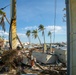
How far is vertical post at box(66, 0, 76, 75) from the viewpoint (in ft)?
18.3

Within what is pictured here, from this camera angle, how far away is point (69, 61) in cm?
557

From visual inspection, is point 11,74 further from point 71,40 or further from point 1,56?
point 71,40

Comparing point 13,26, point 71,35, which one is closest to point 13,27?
point 13,26

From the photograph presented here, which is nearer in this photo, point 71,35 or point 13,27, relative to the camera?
point 71,35

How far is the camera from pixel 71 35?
5.64 m

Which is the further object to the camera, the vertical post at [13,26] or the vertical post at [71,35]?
the vertical post at [13,26]

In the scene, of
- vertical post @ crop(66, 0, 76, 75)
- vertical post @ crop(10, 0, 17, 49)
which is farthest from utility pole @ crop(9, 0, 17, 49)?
vertical post @ crop(66, 0, 76, 75)

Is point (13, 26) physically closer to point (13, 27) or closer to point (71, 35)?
point (13, 27)

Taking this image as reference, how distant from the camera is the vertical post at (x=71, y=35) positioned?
5.57 m

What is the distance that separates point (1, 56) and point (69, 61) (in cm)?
559

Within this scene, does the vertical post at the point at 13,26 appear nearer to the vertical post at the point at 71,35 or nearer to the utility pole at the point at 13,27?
the utility pole at the point at 13,27

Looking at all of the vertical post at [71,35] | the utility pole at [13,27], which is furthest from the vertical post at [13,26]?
the vertical post at [71,35]

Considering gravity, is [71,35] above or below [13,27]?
below

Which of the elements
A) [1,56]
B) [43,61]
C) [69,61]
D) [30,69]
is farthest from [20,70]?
[69,61]
